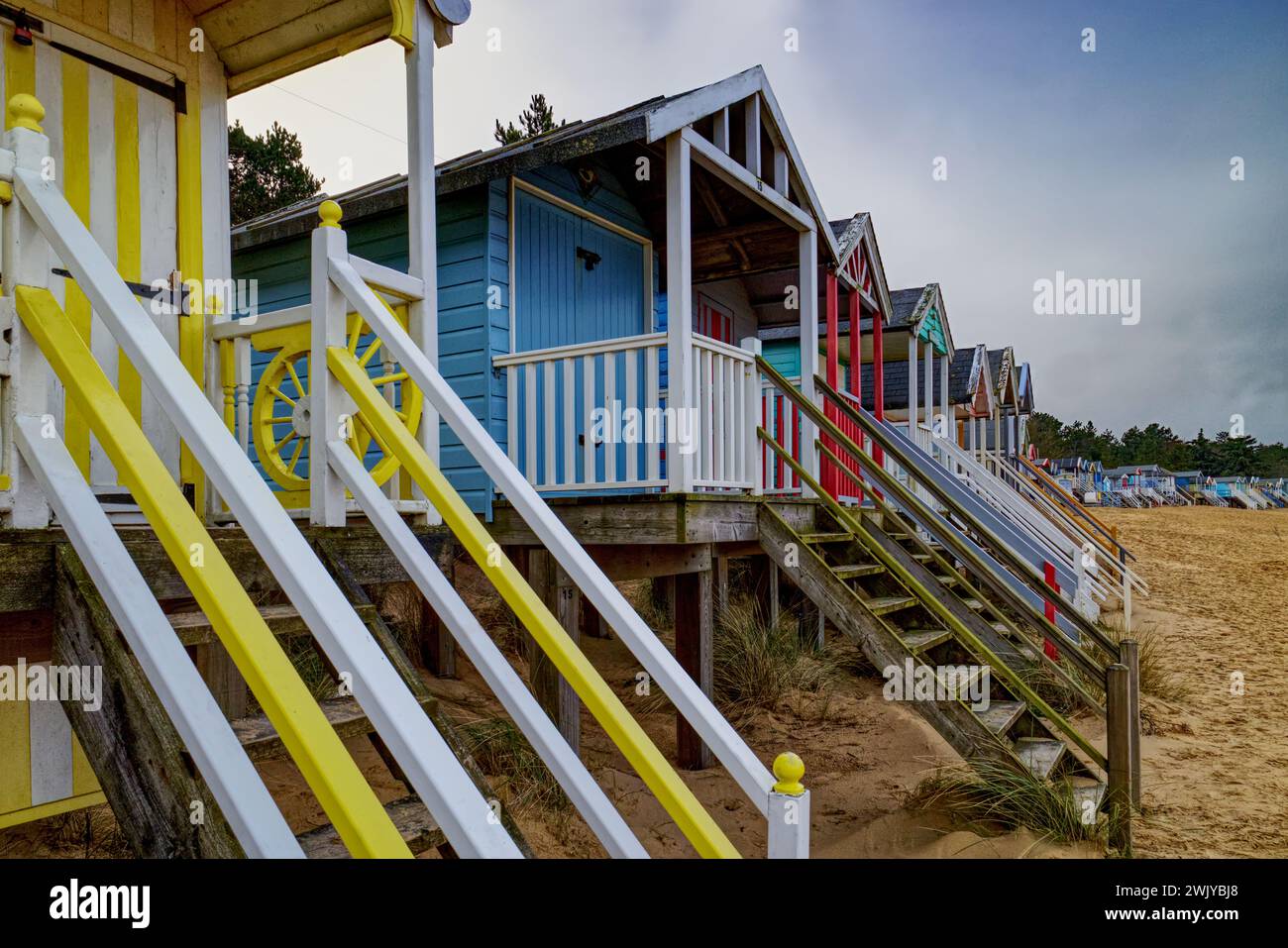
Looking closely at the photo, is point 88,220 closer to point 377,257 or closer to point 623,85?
point 377,257

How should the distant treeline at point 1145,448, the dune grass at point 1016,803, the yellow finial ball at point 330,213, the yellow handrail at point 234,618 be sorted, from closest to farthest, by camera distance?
the yellow handrail at point 234,618 → the yellow finial ball at point 330,213 → the dune grass at point 1016,803 → the distant treeline at point 1145,448

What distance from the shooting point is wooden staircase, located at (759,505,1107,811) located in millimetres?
4008

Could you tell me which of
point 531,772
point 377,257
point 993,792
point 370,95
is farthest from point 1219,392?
point 377,257

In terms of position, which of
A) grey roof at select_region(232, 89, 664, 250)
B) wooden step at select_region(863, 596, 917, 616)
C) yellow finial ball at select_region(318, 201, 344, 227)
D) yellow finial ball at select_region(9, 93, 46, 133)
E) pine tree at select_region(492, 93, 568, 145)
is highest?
pine tree at select_region(492, 93, 568, 145)

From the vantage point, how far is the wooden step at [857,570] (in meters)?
4.93

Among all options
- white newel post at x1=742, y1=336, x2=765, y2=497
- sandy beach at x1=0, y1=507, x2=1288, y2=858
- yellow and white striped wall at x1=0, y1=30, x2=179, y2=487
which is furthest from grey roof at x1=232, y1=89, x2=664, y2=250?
sandy beach at x1=0, y1=507, x2=1288, y2=858

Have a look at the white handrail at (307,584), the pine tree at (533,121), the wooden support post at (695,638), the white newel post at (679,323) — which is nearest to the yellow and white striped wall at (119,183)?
the white handrail at (307,584)

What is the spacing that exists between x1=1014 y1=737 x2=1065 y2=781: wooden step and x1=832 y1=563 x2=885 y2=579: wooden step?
124 cm

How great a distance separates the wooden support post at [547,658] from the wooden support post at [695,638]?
2.32 feet

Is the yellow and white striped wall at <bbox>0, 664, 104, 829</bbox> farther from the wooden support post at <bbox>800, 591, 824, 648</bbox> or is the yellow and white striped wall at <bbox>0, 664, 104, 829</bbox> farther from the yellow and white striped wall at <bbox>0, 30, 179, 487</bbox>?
the wooden support post at <bbox>800, 591, 824, 648</bbox>

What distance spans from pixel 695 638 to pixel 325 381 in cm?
317

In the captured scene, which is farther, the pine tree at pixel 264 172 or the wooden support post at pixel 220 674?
the pine tree at pixel 264 172

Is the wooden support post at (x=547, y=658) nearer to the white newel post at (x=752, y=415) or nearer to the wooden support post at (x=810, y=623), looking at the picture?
the white newel post at (x=752, y=415)
